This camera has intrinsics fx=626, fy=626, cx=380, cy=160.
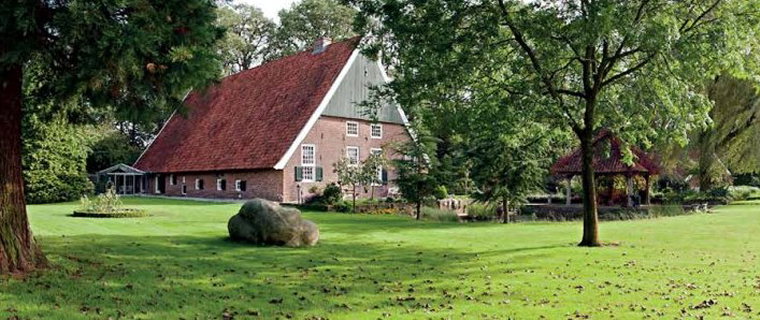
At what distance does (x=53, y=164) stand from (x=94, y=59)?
27213mm

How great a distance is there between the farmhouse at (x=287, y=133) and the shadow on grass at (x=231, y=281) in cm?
1807

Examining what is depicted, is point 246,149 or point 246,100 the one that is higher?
point 246,100

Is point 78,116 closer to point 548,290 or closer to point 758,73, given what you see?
point 548,290

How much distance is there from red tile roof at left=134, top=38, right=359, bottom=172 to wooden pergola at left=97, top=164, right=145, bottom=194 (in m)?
0.90

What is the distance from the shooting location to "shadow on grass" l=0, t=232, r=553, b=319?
747 cm

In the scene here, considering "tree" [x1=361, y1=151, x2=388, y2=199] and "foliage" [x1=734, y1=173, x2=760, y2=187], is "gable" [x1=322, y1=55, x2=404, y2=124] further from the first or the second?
"foliage" [x1=734, y1=173, x2=760, y2=187]

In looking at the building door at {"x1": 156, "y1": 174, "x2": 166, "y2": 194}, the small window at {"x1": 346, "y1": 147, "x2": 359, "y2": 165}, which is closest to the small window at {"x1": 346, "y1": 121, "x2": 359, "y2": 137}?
the small window at {"x1": 346, "y1": 147, "x2": 359, "y2": 165}

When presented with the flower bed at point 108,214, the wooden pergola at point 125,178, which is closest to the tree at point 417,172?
the flower bed at point 108,214

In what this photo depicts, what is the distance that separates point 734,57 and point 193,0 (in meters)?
10.9

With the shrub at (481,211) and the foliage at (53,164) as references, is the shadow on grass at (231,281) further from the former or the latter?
the foliage at (53,164)

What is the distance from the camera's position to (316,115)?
1293 inches

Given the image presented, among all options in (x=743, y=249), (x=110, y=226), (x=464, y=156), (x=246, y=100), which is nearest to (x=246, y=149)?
(x=246, y=100)

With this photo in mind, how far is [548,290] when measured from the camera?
360 inches

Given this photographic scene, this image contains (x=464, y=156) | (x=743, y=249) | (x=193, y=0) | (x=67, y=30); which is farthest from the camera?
(x=464, y=156)
